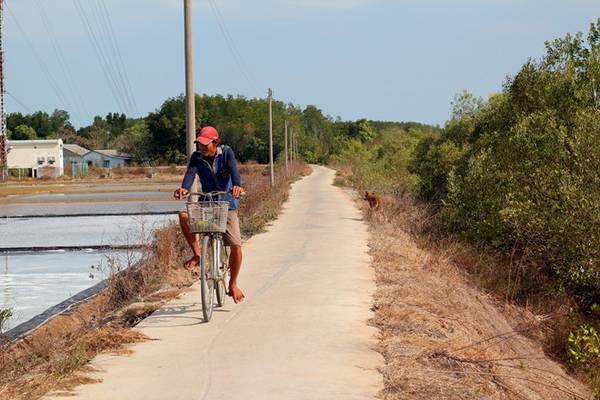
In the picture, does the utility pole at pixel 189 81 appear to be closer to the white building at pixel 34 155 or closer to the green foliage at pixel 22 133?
the white building at pixel 34 155

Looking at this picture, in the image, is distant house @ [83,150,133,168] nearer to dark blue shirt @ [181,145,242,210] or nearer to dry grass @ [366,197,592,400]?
dry grass @ [366,197,592,400]

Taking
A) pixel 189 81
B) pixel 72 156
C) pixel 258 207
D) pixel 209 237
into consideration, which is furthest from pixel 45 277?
pixel 72 156

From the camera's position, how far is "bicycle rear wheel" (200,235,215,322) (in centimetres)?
854

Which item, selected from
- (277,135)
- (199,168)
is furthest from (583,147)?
(277,135)

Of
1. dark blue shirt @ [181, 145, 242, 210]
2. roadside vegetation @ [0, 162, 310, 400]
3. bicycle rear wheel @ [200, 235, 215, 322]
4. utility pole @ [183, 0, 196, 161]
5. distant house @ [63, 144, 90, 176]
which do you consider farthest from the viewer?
distant house @ [63, 144, 90, 176]

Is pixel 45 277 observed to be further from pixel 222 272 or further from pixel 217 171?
pixel 217 171

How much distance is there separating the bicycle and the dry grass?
1.76 metres

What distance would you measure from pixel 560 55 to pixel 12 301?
15385mm

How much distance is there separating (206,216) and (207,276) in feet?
2.26

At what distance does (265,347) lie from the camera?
7562mm

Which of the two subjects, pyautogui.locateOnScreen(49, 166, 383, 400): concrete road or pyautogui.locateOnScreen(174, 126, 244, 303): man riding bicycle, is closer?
pyautogui.locateOnScreen(49, 166, 383, 400): concrete road

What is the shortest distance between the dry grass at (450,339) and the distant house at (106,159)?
108 meters

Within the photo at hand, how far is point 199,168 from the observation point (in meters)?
9.11

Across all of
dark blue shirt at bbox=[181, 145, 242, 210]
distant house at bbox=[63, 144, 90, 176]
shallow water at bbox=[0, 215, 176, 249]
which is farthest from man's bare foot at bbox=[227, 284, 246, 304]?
distant house at bbox=[63, 144, 90, 176]
